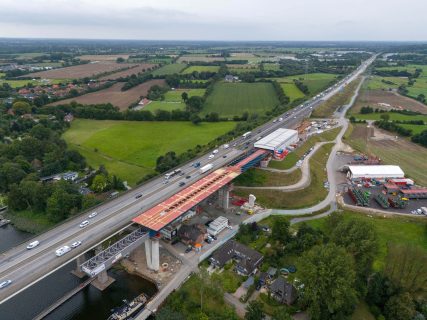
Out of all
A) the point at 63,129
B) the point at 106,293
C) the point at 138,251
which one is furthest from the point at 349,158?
the point at 63,129

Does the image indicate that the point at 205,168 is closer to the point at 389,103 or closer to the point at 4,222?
the point at 4,222

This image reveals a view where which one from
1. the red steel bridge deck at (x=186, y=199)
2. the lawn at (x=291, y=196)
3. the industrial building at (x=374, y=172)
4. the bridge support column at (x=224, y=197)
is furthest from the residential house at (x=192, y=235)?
the industrial building at (x=374, y=172)

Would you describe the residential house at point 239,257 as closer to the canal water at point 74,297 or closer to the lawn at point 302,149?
the canal water at point 74,297

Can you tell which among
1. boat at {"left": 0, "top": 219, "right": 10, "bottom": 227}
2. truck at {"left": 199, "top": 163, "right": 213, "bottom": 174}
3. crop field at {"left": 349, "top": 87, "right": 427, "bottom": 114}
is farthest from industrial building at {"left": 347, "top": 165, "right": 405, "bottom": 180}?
boat at {"left": 0, "top": 219, "right": 10, "bottom": 227}

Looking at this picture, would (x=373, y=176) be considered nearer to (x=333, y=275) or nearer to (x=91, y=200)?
(x=333, y=275)

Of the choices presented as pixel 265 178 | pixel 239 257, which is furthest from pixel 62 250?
pixel 265 178

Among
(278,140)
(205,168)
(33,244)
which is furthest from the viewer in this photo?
(278,140)
